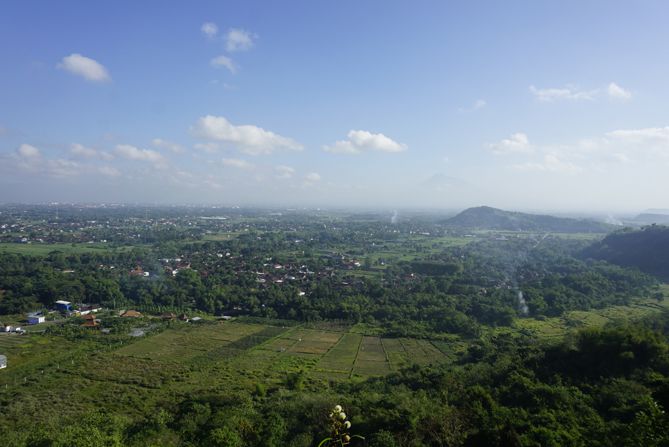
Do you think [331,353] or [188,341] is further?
[188,341]

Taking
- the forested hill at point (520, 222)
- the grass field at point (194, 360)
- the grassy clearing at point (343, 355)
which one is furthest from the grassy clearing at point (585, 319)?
the forested hill at point (520, 222)

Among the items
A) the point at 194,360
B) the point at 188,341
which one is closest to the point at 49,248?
the point at 188,341

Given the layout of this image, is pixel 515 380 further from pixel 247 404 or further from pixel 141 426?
pixel 141 426

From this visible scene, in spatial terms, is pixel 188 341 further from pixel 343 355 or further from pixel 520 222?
pixel 520 222

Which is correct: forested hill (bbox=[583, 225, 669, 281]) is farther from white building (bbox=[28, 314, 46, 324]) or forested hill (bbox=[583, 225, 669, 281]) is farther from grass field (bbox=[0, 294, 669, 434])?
white building (bbox=[28, 314, 46, 324])

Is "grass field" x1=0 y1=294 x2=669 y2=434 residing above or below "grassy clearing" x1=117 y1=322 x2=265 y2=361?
Answer: above

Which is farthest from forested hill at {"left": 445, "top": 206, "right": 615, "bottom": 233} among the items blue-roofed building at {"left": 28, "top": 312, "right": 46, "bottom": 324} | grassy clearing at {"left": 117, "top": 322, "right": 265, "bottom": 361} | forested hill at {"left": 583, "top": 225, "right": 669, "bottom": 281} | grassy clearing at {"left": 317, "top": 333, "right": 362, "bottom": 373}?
blue-roofed building at {"left": 28, "top": 312, "right": 46, "bottom": 324}

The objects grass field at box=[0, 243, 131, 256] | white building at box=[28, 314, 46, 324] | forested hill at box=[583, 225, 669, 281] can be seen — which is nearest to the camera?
white building at box=[28, 314, 46, 324]
